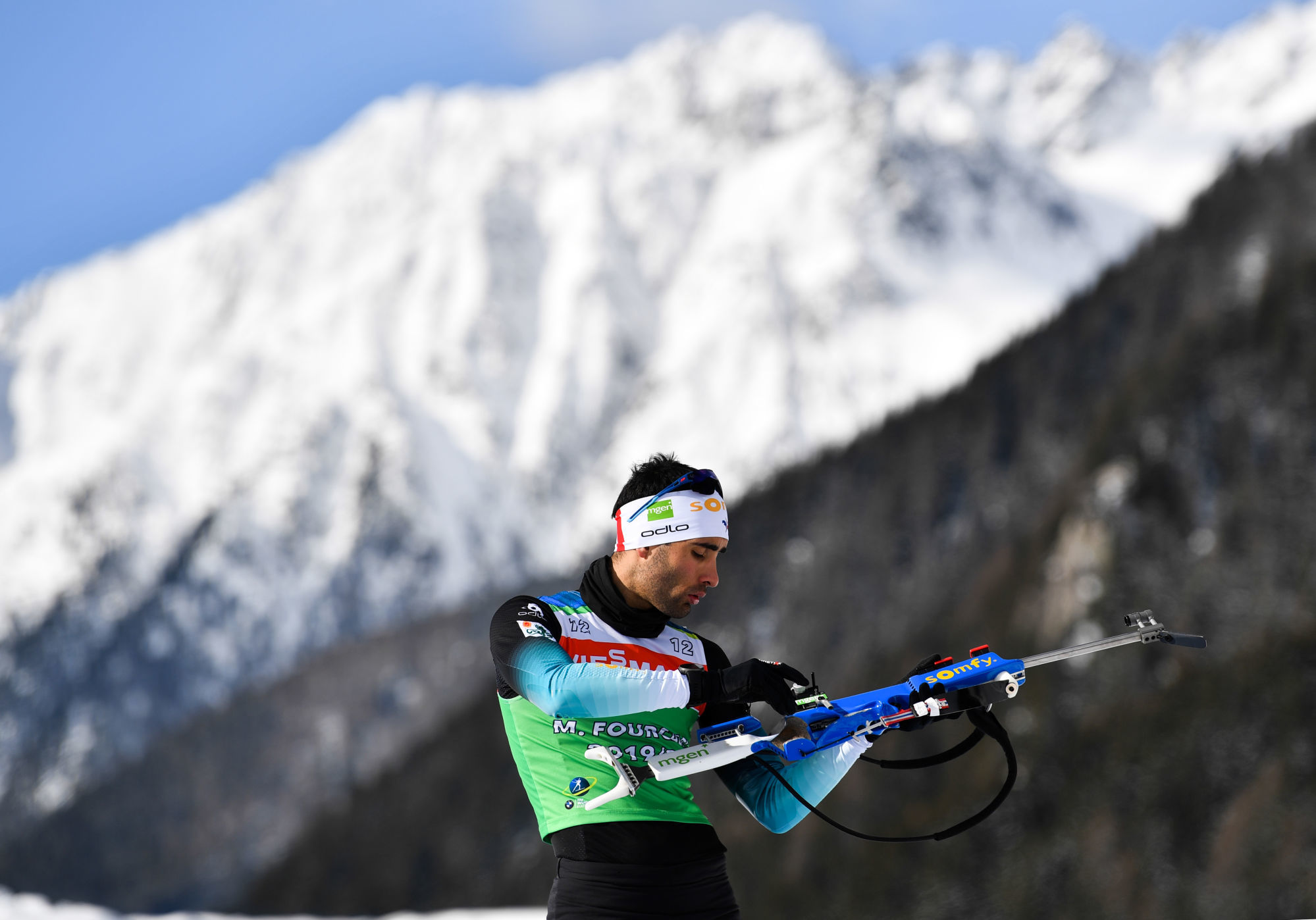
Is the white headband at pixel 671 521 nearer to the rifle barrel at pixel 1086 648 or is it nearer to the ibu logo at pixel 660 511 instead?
the ibu logo at pixel 660 511

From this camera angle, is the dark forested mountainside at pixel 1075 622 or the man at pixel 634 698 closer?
the man at pixel 634 698

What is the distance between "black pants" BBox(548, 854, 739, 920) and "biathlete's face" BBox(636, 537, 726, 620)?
97 centimetres

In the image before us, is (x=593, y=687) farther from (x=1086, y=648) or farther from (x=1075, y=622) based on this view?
(x=1075, y=622)

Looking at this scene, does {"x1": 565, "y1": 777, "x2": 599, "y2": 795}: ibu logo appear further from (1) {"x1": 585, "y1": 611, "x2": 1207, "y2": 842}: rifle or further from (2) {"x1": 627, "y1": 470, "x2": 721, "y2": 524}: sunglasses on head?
(2) {"x1": 627, "y1": 470, "x2": 721, "y2": 524}: sunglasses on head

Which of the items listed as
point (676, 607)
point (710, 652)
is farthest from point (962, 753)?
point (676, 607)

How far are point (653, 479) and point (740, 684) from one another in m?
0.93

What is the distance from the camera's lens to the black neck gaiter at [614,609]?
17.6 ft

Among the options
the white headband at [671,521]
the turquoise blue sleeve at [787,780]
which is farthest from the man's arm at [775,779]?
the white headband at [671,521]

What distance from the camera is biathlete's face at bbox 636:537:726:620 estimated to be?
5.27m

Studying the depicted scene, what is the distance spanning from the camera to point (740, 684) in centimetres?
498

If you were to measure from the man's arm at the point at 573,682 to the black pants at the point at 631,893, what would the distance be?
55cm

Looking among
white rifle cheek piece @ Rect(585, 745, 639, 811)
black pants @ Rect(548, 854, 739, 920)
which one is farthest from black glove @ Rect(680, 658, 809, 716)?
black pants @ Rect(548, 854, 739, 920)

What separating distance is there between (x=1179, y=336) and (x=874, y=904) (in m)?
67.8

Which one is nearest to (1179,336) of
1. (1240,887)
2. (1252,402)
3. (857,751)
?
(1252,402)
